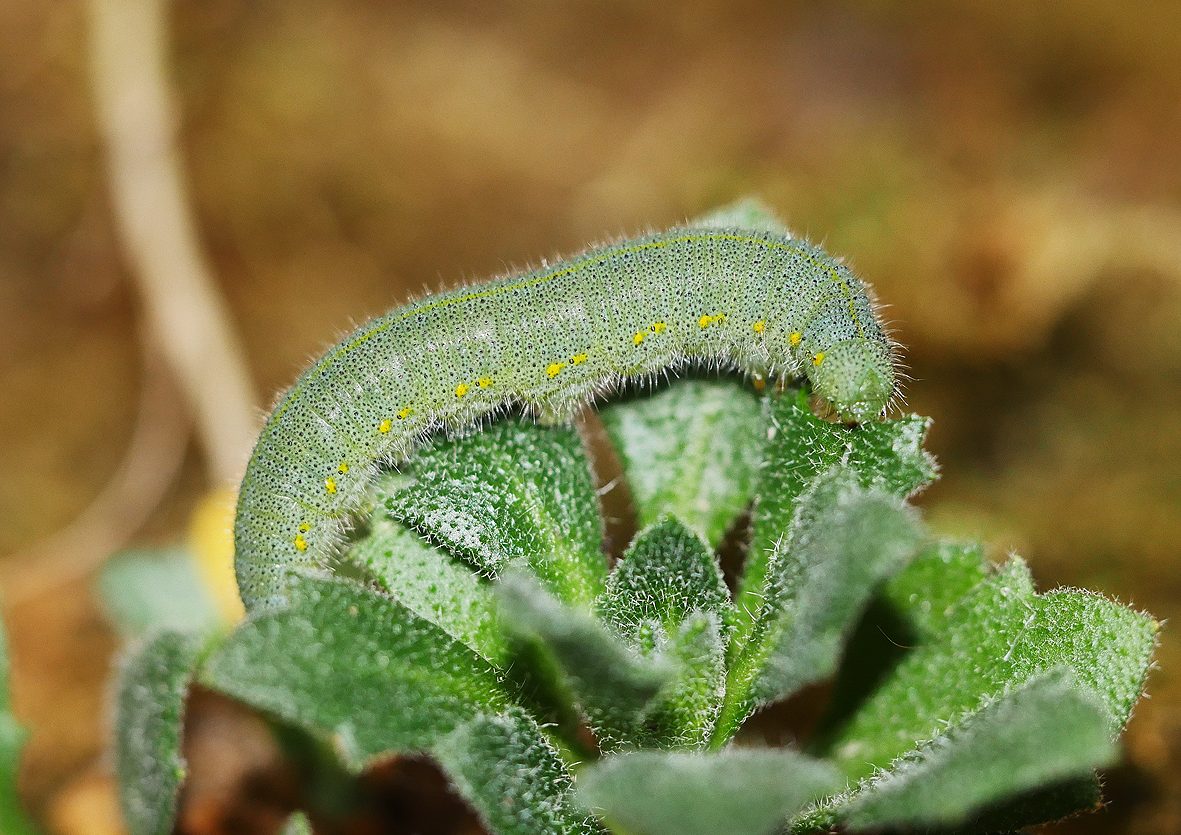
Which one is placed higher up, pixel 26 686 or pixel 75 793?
pixel 26 686

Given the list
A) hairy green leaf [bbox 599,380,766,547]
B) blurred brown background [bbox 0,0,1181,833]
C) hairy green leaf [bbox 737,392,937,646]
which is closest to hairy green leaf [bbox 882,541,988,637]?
hairy green leaf [bbox 737,392,937,646]

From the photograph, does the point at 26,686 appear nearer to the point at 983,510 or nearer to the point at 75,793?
the point at 75,793

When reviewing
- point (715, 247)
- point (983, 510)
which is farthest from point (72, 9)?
point (983, 510)

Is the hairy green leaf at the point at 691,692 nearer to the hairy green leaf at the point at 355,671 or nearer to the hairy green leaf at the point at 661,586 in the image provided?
the hairy green leaf at the point at 661,586

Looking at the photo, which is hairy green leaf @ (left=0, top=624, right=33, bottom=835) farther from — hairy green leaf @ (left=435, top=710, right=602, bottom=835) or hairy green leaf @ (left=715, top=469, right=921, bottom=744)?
hairy green leaf @ (left=715, top=469, right=921, bottom=744)

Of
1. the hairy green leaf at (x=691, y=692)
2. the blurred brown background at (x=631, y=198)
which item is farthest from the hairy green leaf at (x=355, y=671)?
the blurred brown background at (x=631, y=198)
